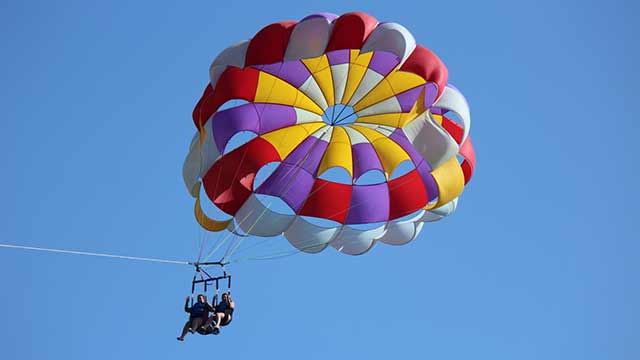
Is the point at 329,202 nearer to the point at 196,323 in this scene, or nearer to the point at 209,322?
the point at 209,322

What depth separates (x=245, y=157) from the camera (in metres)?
14.9

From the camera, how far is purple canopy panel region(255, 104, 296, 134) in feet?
48.9

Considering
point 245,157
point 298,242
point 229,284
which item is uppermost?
point 245,157

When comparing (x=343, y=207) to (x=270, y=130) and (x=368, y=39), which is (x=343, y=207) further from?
(x=368, y=39)

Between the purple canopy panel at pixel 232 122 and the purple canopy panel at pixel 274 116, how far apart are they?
0.09 m

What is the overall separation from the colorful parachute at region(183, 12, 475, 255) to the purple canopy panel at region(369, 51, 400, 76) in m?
0.02

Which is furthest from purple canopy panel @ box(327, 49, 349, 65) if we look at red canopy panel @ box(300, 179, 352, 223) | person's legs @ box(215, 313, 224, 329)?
person's legs @ box(215, 313, 224, 329)

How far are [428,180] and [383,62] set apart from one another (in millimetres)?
1814

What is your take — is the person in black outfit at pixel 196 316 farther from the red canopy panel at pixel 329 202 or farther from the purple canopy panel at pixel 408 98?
the purple canopy panel at pixel 408 98

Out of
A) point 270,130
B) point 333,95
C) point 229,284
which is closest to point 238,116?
point 270,130

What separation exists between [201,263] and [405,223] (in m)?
3.22

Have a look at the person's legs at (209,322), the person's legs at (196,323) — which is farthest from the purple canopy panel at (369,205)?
the person's legs at (196,323)

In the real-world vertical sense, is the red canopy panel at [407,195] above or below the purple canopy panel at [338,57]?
below

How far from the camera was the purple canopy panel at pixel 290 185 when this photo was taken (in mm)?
15125
